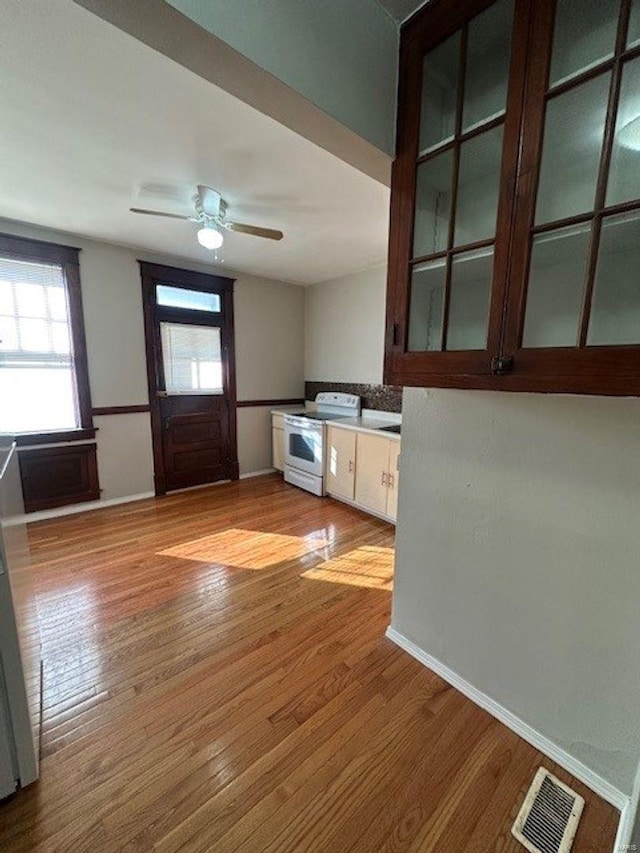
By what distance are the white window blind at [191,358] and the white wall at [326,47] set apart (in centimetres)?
314

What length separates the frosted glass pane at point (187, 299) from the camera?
12.2 feet

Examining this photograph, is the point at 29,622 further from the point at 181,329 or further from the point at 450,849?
the point at 181,329

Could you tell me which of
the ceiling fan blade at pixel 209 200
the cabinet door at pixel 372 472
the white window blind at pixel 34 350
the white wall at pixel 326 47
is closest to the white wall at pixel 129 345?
the white window blind at pixel 34 350

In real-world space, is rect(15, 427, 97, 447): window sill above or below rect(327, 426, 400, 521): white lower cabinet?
above

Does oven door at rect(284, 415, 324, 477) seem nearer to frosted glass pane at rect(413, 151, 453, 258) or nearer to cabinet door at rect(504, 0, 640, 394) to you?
frosted glass pane at rect(413, 151, 453, 258)

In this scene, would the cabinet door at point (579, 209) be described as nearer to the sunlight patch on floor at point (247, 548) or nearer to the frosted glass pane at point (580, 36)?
the frosted glass pane at point (580, 36)

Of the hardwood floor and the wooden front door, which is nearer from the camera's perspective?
the hardwood floor

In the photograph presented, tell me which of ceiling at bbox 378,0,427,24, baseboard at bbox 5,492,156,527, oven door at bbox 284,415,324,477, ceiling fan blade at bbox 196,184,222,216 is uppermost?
ceiling at bbox 378,0,427,24

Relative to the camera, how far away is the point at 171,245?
10.9 ft

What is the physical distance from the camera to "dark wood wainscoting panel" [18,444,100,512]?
3.16 m

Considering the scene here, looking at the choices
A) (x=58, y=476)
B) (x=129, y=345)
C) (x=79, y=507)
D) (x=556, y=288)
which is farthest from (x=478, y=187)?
(x=79, y=507)

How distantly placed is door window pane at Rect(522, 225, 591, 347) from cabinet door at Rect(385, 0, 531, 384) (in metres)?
0.08

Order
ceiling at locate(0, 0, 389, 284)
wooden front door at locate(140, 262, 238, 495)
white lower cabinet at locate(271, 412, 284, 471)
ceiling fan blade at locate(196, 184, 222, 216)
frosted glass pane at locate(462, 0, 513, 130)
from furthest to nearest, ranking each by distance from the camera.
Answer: white lower cabinet at locate(271, 412, 284, 471) < wooden front door at locate(140, 262, 238, 495) < ceiling fan blade at locate(196, 184, 222, 216) < ceiling at locate(0, 0, 389, 284) < frosted glass pane at locate(462, 0, 513, 130)

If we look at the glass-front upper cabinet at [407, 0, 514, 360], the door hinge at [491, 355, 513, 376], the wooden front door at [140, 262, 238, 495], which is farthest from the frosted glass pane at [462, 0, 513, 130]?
the wooden front door at [140, 262, 238, 495]
